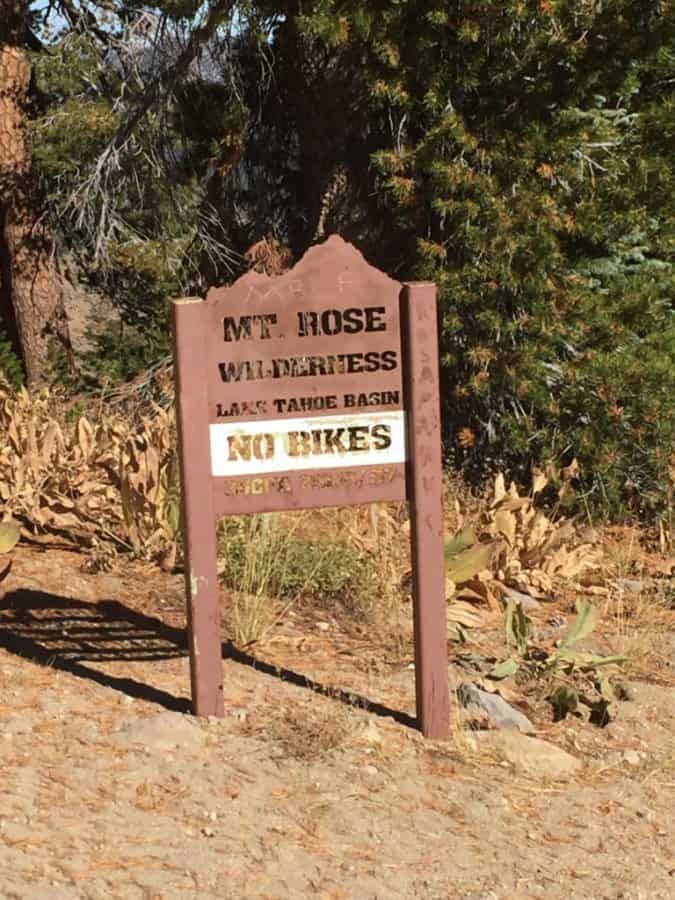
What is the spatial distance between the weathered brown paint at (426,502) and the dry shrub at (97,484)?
2.25 m

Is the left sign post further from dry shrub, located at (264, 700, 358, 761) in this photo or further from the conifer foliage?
the conifer foliage

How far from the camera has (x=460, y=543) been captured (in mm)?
6754

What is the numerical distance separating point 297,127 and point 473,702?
19.7ft

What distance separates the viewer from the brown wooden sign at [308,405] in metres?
4.99

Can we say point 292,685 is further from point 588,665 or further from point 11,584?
point 11,584

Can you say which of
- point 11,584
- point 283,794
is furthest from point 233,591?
point 283,794

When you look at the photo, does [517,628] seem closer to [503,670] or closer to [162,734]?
[503,670]

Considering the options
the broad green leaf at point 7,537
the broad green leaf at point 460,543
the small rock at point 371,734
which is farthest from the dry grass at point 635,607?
the broad green leaf at point 7,537

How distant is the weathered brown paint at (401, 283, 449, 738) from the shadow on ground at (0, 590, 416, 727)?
0.21 metres

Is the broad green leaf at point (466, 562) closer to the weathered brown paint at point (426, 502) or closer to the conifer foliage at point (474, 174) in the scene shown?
the weathered brown paint at point (426, 502)

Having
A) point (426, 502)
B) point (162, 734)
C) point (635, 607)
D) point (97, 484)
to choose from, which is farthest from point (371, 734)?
point (97, 484)

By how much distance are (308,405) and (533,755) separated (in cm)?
148

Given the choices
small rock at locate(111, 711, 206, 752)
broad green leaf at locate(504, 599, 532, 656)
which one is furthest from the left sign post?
broad green leaf at locate(504, 599, 532, 656)

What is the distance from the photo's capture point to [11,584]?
675 centimetres
